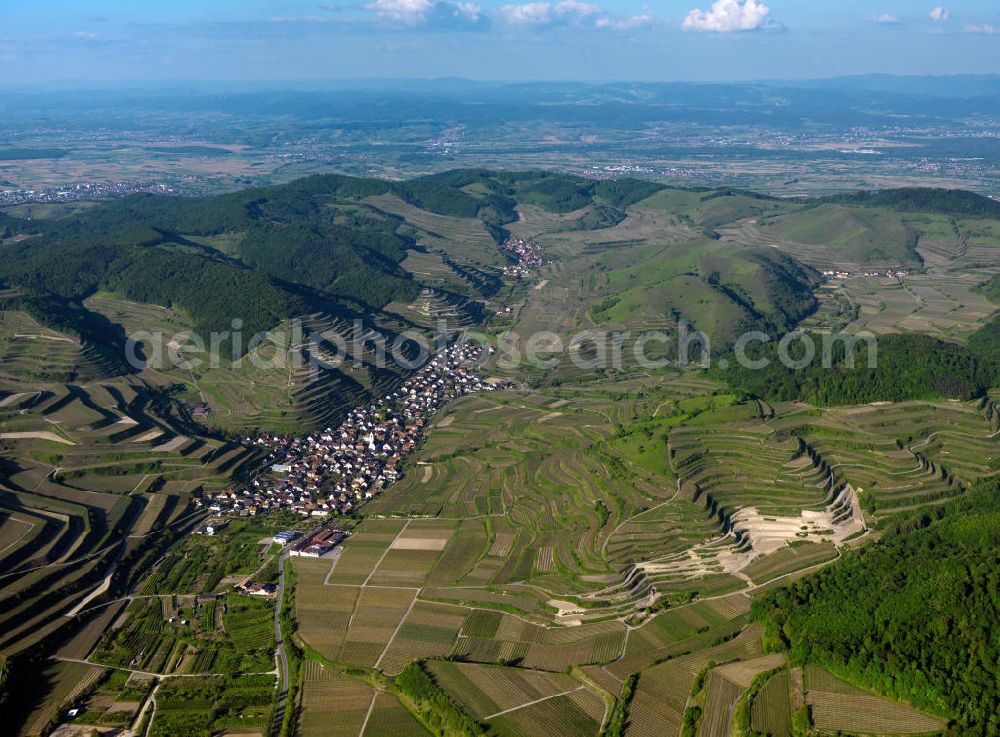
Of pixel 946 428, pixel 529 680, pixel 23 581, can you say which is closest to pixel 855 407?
pixel 946 428

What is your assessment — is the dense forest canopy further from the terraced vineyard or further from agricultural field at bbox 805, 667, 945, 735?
agricultural field at bbox 805, 667, 945, 735

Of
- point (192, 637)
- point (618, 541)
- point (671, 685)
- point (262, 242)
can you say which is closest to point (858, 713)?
point (671, 685)

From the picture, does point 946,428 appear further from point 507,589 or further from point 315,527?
point 315,527

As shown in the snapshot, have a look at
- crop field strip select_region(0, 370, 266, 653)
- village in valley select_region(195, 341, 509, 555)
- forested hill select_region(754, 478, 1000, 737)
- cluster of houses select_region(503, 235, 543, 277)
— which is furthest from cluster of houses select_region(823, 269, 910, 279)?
crop field strip select_region(0, 370, 266, 653)

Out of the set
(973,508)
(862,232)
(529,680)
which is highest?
(862,232)

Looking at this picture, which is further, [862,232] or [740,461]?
[862,232]

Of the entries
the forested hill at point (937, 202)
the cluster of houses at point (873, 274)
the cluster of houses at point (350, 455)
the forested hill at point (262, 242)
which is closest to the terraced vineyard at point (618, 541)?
the cluster of houses at point (350, 455)
